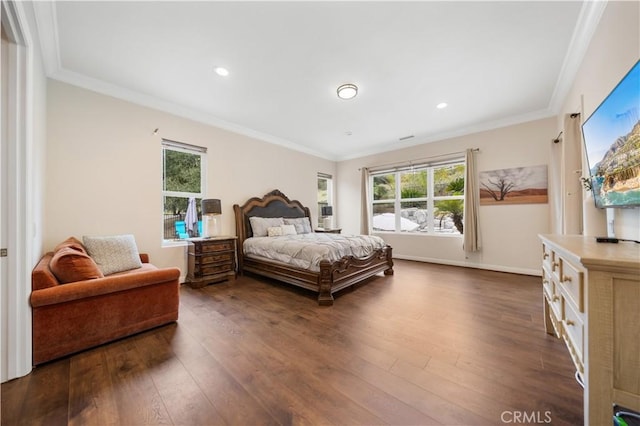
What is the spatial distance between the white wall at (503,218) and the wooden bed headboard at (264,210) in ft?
8.87

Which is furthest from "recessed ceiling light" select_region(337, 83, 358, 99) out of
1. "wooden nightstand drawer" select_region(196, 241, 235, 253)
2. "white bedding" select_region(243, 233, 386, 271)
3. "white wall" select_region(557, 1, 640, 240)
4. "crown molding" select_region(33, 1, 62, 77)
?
"wooden nightstand drawer" select_region(196, 241, 235, 253)

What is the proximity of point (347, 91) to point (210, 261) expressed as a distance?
3.08 m

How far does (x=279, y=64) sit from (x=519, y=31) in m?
2.27

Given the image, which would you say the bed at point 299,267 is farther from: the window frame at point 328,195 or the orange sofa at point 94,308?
the orange sofa at point 94,308

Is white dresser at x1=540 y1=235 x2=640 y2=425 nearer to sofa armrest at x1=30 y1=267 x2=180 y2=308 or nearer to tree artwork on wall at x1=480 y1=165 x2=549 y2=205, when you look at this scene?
sofa armrest at x1=30 y1=267 x2=180 y2=308

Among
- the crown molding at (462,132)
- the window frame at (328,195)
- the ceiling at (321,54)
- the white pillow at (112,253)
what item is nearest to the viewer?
the ceiling at (321,54)

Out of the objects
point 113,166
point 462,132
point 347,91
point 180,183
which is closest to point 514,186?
point 462,132

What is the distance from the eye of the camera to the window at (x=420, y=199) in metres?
4.72

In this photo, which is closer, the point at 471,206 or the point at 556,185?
the point at 556,185

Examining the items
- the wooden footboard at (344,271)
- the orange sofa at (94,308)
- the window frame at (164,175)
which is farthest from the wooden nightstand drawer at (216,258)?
the wooden footboard at (344,271)

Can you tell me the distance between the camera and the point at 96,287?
1.83m

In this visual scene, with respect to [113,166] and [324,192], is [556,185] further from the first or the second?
[113,166]

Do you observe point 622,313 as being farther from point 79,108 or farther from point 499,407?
point 79,108

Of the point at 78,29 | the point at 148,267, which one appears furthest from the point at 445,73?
the point at 148,267
